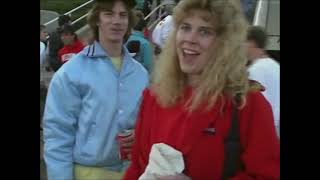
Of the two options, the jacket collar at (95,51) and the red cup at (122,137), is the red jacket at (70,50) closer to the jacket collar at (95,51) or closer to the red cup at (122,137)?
the jacket collar at (95,51)

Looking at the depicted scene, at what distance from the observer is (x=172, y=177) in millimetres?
1664

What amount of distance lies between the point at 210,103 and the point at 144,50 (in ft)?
2.66

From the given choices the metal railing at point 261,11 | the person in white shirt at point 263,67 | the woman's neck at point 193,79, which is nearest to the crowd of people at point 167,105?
the woman's neck at point 193,79

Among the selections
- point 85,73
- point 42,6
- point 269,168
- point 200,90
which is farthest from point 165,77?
point 42,6

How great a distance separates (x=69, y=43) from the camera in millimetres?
2201

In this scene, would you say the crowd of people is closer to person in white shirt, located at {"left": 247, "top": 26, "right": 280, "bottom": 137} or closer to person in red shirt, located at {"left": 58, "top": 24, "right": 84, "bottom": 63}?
person in red shirt, located at {"left": 58, "top": 24, "right": 84, "bottom": 63}

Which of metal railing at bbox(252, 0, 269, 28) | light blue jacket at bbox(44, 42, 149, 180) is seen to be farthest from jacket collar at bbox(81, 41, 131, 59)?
metal railing at bbox(252, 0, 269, 28)

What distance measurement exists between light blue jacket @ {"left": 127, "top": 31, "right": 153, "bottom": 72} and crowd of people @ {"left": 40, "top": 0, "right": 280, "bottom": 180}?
0.11ft

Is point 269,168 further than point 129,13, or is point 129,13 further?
point 129,13

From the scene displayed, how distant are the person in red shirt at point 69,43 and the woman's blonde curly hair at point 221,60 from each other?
24.3 inches

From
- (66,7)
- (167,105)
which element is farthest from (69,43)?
(167,105)
